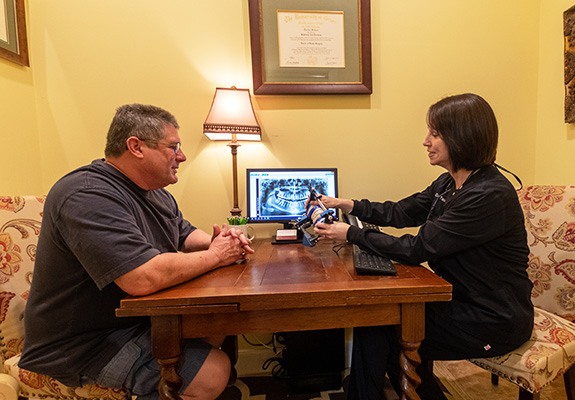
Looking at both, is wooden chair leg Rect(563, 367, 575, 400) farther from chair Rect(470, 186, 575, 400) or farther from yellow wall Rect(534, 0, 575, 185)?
yellow wall Rect(534, 0, 575, 185)

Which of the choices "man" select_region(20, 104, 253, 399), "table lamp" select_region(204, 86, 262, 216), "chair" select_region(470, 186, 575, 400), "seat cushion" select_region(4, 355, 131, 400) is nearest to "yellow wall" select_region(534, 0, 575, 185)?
"chair" select_region(470, 186, 575, 400)

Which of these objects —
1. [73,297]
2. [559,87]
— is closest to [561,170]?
[559,87]

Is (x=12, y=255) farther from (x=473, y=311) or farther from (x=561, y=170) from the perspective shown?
(x=561, y=170)

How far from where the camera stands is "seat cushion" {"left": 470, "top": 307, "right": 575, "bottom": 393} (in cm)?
88

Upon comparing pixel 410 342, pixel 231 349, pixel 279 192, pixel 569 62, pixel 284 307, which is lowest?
pixel 231 349

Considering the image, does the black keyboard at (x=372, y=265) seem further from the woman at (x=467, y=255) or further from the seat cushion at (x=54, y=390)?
the seat cushion at (x=54, y=390)

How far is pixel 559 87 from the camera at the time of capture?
1580mm

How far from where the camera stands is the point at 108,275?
28.7 inches

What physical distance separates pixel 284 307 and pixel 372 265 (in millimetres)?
307

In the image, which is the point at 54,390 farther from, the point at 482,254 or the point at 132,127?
the point at 482,254

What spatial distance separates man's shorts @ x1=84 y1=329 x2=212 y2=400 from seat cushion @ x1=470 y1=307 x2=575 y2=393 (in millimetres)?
942

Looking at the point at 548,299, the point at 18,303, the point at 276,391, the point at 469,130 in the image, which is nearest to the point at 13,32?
the point at 18,303

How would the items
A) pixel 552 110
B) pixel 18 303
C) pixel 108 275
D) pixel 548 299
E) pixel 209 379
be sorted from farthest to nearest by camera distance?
pixel 552 110, pixel 548 299, pixel 18 303, pixel 209 379, pixel 108 275

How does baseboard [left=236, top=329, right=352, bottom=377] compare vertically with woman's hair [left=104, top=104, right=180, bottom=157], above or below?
below
